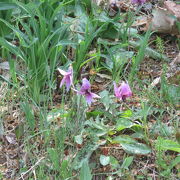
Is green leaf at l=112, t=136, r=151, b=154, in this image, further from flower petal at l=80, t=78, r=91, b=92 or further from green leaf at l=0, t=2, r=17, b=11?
green leaf at l=0, t=2, r=17, b=11

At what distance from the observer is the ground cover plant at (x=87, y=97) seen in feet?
7.79

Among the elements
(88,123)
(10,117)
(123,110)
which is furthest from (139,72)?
(10,117)

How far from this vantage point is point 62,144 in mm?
2336

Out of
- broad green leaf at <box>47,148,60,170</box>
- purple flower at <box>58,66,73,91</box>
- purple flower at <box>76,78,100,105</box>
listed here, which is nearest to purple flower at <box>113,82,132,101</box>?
purple flower at <box>76,78,100,105</box>

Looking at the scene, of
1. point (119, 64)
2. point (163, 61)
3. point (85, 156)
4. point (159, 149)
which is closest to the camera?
point (159, 149)

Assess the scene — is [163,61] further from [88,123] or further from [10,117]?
[10,117]

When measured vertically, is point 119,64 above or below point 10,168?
above

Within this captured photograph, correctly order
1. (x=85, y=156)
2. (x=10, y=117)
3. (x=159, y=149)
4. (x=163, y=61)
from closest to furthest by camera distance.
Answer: (x=159, y=149)
(x=85, y=156)
(x=10, y=117)
(x=163, y=61)

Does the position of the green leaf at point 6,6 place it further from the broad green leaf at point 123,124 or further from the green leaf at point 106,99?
the broad green leaf at point 123,124

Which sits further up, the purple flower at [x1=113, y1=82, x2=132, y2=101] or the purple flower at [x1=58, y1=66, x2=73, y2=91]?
the purple flower at [x1=58, y1=66, x2=73, y2=91]

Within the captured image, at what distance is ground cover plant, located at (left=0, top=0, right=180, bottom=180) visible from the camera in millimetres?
2375

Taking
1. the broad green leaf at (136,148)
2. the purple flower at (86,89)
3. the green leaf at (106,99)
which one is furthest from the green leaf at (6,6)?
the broad green leaf at (136,148)

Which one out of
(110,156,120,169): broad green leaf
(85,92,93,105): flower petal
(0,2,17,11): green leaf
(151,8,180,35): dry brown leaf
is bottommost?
(110,156,120,169): broad green leaf

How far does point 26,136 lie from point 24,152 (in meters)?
0.08
